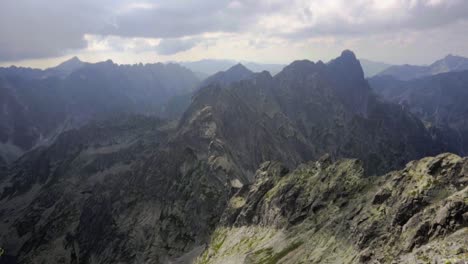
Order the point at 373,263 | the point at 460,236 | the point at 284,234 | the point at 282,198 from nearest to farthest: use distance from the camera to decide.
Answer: the point at 460,236
the point at 373,263
the point at 284,234
the point at 282,198

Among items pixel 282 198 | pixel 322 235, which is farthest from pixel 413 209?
pixel 282 198

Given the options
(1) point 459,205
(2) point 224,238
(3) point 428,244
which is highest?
(1) point 459,205

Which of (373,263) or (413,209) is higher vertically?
(413,209)

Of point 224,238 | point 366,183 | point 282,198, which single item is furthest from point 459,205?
point 224,238

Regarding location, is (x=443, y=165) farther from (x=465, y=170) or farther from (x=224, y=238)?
(x=224, y=238)

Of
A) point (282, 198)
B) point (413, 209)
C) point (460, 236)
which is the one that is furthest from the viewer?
point (282, 198)

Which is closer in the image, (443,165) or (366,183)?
(443,165)
